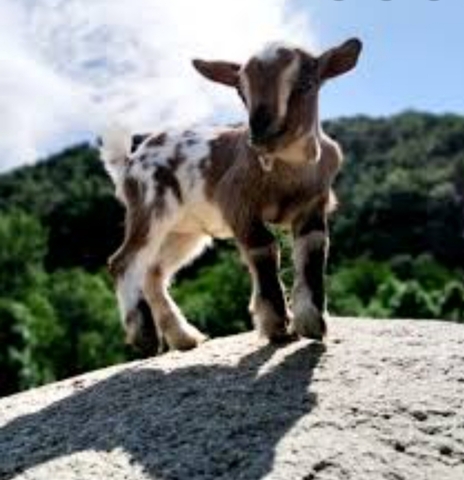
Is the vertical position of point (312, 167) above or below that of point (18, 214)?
above

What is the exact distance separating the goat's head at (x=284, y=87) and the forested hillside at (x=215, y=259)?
48491mm

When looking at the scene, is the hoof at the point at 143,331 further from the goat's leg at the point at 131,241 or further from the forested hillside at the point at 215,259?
the forested hillside at the point at 215,259

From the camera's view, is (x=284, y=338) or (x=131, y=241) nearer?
(x=284, y=338)

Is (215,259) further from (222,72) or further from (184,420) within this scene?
(184,420)

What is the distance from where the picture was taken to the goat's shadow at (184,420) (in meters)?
10.2

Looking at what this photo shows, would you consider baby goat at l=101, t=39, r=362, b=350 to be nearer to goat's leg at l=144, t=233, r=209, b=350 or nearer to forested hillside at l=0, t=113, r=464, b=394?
goat's leg at l=144, t=233, r=209, b=350

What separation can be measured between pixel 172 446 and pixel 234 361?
2.10m

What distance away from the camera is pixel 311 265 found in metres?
12.7

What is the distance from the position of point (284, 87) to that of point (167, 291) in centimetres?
327

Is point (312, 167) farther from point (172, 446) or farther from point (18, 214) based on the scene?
point (18, 214)

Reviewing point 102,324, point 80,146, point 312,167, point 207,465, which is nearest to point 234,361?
point 312,167

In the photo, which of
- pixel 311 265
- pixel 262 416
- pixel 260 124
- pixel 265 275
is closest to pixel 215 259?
pixel 311 265


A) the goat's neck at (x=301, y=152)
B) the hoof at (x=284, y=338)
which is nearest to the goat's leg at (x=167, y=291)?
the hoof at (x=284, y=338)

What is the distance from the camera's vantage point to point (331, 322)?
45.8 ft
